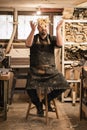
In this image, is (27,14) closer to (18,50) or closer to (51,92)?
(18,50)

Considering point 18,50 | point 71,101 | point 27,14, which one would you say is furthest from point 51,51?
point 27,14

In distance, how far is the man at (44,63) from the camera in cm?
420

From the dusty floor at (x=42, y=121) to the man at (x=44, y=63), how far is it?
0.40 m

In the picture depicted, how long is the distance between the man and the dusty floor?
1.30 feet

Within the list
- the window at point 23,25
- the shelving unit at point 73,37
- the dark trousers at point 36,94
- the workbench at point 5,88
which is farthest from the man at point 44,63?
the window at point 23,25

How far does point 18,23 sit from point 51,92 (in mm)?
2671

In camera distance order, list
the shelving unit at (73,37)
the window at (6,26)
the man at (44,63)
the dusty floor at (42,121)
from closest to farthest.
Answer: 1. the dusty floor at (42,121)
2. the man at (44,63)
3. the shelving unit at (73,37)
4. the window at (6,26)

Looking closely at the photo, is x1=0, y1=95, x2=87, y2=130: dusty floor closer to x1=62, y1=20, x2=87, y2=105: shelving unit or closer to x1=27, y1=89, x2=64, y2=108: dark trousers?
x1=27, y1=89, x2=64, y2=108: dark trousers

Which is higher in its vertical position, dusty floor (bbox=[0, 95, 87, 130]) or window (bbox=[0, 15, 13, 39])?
window (bbox=[0, 15, 13, 39])

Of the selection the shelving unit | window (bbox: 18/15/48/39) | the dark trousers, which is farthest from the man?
window (bbox: 18/15/48/39)

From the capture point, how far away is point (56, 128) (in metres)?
3.99

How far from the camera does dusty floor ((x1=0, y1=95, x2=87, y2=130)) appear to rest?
404 centimetres

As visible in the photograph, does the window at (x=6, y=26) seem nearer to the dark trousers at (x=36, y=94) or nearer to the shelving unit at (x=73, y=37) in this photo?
the shelving unit at (x=73, y=37)

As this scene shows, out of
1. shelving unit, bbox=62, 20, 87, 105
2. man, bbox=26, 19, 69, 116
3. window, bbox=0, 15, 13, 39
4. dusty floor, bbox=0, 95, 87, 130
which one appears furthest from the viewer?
window, bbox=0, 15, 13, 39
